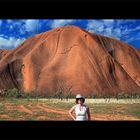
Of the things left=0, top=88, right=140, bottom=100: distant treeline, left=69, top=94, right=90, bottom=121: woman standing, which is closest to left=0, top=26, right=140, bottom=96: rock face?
left=0, top=88, right=140, bottom=100: distant treeline

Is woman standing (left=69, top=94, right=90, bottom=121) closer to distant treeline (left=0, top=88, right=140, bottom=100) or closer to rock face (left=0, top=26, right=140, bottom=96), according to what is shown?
distant treeline (left=0, top=88, right=140, bottom=100)

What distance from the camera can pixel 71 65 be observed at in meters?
44.9

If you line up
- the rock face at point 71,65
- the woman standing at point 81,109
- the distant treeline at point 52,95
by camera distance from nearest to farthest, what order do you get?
the woman standing at point 81,109 < the distant treeline at point 52,95 < the rock face at point 71,65

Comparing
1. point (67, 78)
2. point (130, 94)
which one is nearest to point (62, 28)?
point (67, 78)

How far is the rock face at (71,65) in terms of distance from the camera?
135ft

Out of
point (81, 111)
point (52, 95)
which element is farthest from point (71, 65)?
point (81, 111)

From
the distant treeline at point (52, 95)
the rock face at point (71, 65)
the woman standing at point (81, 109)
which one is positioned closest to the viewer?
the woman standing at point (81, 109)

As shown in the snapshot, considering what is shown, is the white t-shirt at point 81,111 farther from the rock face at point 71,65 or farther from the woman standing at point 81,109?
the rock face at point 71,65

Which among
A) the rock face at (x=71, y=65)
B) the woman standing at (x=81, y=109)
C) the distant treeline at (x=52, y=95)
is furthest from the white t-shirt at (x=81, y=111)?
the rock face at (x=71, y=65)

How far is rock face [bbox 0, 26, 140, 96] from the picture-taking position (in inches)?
1614

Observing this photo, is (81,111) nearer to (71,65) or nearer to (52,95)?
(52,95)

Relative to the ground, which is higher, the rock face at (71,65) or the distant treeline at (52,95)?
the rock face at (71,65)
